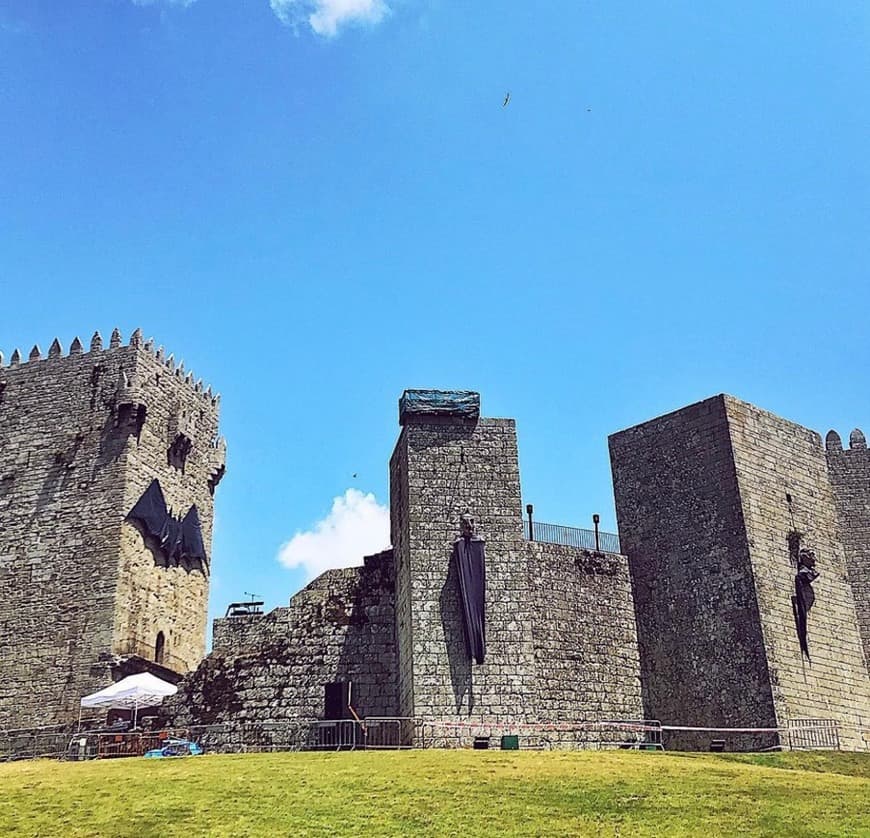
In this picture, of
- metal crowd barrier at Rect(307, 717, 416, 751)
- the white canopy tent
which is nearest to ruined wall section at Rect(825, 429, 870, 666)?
metal crowd barrier at Rect(307, 717, 416, 751)

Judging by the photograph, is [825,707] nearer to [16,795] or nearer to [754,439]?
[754,439]

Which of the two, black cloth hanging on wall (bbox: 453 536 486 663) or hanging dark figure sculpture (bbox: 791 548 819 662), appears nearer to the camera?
black cloth hanging on wall (bbox: 453 536 486 663)

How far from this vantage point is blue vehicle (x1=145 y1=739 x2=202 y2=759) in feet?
74.1

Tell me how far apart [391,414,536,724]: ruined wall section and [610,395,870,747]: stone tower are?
16.2ft

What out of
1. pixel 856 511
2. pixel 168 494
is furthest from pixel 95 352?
pixel 856 511

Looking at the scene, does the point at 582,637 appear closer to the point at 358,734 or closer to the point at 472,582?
the point at 472,582

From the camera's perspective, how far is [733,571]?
27000mm

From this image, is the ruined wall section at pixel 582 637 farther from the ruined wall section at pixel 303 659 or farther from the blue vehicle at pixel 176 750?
the blue vehicle at pixel 176 750

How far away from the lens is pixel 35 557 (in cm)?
3169

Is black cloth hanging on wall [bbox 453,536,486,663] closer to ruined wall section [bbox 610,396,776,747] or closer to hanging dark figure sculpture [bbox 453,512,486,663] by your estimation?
hanging dark figure sculpture [bbox 453,512,486,663]

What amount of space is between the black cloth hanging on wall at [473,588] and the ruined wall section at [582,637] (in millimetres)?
1715

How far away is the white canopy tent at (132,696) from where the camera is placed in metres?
25.8

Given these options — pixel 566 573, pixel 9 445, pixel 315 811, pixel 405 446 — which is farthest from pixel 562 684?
pixel 9 445

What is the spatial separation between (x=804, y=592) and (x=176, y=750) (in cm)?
1557
